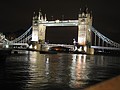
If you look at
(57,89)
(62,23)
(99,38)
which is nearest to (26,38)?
(62,23)

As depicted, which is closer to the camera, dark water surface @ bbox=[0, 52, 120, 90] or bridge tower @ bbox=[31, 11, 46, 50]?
dark water surface @ bbox=[0, 52, 120, 90]

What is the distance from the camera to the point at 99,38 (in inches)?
3612

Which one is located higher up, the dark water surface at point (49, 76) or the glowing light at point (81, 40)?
the glowing light at point (81, 40)

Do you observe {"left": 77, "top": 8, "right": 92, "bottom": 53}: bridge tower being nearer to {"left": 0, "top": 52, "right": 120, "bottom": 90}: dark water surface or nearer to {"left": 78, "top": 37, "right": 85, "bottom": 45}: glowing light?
{"left": 78, "top": 37, "right": 85, "bottom": 45}: glowing light

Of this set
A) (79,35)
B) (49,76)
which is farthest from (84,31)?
(49,76)

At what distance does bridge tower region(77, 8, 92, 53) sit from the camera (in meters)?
88.8

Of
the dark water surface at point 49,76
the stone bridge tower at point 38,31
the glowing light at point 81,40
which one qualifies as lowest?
the dark water surface at point 49,76

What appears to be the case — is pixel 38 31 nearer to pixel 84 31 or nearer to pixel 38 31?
pixel 38 31

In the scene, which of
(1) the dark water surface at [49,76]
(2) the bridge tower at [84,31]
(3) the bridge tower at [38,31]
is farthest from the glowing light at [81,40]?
(1) the dark water surface at [49,76]

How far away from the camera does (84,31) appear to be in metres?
91.2

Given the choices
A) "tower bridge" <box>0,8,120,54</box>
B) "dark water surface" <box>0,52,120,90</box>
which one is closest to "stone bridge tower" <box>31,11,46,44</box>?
"tower bridge" <box>0,8,120,54</box>

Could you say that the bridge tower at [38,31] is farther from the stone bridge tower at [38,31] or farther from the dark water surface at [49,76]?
the dark water surface at [49,76]

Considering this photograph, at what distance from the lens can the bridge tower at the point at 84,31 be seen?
291ft

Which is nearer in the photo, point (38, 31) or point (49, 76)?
point (49, 76)
